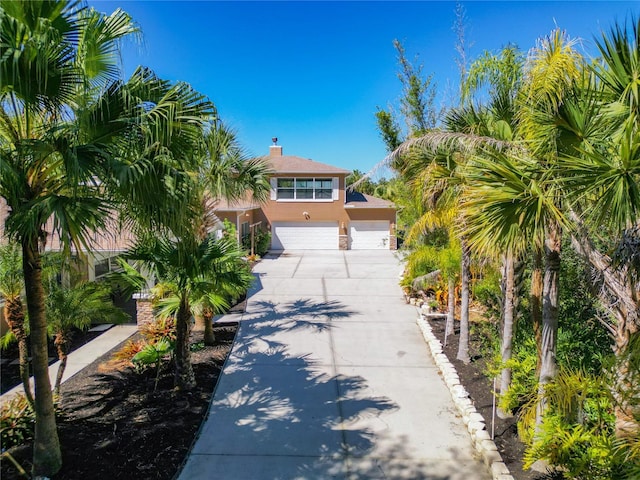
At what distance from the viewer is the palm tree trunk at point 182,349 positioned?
668cm

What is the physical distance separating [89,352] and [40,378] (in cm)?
488

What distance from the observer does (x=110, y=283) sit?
711 cm

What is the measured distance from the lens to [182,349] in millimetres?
6668

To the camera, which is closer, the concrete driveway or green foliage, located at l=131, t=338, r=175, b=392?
the concrete driveway

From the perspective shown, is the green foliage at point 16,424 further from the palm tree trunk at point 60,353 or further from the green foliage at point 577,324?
the green foliage at point 577,324

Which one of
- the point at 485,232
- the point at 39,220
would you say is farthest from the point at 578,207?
the point at 39,220

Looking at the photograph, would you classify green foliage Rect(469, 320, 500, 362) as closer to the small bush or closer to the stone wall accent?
the small bush

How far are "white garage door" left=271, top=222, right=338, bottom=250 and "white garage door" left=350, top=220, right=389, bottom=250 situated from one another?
1.25m

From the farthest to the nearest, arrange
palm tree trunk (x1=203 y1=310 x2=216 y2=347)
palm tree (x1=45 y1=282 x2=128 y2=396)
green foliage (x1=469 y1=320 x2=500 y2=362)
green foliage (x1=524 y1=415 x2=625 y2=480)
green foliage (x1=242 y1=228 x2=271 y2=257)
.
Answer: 1. green foliage (x1=242 y1=228 x2=271 y2=257)
2. palm tree trunk (x1=203 y1=310 x2=216 y2=347)
3. green foliage (x1=469 y1=320 x2=500 y2=362)
4. palm tree (x1=45 y1=282 x2=128 y2=396)
5. green foliage (x1=524 y1=415 x2=625 y2=480)

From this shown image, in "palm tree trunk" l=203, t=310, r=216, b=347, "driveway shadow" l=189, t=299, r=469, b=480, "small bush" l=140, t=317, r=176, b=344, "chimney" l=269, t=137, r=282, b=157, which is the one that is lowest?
"driveway shadow" l=189, t=299, r=469, b=480

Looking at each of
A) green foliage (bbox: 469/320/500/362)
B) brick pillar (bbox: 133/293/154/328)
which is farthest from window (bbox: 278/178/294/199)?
green foliage (bbox: 469/320/500/362)

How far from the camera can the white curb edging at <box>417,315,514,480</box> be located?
4.65 metres

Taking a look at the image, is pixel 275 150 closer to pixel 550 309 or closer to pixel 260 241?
pixel 260 241

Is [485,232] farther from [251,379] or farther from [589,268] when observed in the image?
[251,379]
